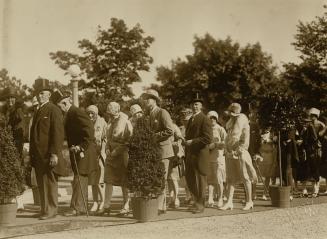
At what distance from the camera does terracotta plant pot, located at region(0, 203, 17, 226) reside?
8.55m

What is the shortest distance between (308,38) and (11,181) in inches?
1060

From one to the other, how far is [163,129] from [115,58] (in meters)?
17.1

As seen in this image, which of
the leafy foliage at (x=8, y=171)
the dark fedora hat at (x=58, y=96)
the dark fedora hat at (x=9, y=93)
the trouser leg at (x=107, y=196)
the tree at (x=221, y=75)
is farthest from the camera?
the tree at (x=221, y=75)

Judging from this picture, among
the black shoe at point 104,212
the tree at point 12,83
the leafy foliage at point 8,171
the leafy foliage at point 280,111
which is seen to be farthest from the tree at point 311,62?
the leafy foliage at point 8,171

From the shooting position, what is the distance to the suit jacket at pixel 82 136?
32.4ft

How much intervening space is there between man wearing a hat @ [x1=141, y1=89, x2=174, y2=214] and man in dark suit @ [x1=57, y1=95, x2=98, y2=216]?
3.73ft

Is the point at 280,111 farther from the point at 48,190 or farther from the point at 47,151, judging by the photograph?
the point at 48,190

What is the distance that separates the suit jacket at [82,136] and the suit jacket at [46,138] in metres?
0.36

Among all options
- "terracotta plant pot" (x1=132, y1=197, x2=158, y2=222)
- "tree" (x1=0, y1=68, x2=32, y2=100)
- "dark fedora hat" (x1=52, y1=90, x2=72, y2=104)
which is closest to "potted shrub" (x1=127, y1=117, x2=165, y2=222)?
"terracotta plant pot" (x1=132, y1=197, x2=158, y2=222)

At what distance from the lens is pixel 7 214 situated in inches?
338

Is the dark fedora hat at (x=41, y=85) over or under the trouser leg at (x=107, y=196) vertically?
over

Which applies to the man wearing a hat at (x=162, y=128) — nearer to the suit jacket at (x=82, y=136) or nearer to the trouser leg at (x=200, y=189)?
the trouser leg at (x=200, y=189)

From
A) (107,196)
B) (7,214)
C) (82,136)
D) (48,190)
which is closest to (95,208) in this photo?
(107,196)

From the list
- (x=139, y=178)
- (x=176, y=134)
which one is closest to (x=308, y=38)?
(x=176, y=134)
